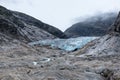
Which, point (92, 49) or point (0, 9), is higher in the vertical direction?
point (0, 9)

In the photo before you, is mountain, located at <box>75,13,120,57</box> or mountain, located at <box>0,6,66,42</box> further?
mountain, located at <box>0,6,66,42</box>

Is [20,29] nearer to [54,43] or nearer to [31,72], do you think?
[54,43]

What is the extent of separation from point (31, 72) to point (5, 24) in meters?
85.3

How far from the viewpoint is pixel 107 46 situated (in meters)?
70.8

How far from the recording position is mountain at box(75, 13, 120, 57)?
67000 millimetres

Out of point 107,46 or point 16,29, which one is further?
point 16,29

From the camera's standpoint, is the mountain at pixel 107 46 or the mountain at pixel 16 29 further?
the mountain at pixel 16 29

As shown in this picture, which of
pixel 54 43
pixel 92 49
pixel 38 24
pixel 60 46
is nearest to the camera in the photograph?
pixel 92 49

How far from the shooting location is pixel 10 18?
13488 cm

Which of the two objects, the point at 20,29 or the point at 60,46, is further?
the point at 20,29

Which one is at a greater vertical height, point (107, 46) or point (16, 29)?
point (16, 29)

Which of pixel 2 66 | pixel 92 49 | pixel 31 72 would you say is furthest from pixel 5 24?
pixel 31 72

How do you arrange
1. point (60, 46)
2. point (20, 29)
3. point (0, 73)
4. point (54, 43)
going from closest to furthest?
point (0, 73) → point (60, 46) → point (54, 43) → point (20, 29)

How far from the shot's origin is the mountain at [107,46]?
6700cm
